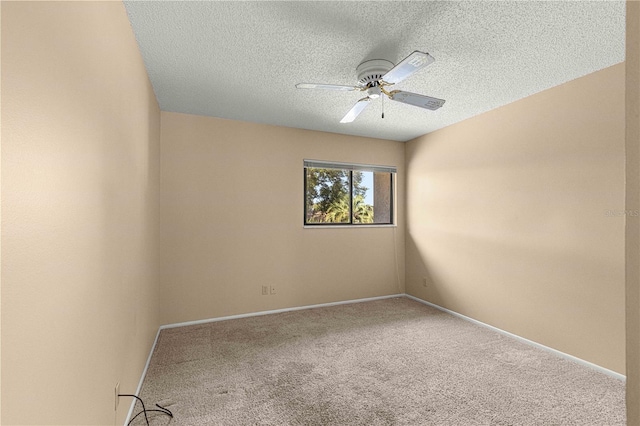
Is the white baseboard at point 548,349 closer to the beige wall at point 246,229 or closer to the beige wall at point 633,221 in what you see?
the beige wall at point 246,229

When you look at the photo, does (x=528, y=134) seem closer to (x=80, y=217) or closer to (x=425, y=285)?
(x=425, y=285)

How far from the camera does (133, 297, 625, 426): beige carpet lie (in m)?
1.93

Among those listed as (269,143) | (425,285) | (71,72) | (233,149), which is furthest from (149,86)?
(425,285)

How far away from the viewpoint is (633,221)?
429 millimetres

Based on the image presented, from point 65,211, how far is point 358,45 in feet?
6.30

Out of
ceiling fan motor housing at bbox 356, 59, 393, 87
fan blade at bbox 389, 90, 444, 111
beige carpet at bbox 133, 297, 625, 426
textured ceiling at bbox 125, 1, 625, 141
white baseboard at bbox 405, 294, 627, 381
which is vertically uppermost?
textured ceiling at bbox 125, 1, 625, 141

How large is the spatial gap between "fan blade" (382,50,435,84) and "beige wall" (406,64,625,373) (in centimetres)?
182

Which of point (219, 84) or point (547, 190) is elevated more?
point (219, 84)

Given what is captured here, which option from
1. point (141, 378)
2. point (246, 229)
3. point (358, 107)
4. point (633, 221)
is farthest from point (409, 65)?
point (141, 378)

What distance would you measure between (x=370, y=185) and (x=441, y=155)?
1.11 meters

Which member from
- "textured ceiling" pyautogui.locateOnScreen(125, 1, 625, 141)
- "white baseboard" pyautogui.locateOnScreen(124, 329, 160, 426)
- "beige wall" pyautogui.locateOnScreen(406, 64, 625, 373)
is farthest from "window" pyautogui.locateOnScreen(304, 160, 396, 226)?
"white baseboard" pyautogui.locateOnScreen(124, 329, 160, 426)

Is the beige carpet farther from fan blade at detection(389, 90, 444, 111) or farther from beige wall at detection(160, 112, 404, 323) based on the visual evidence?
fan blade at detection(389, 90, 444, 111)

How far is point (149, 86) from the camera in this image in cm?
262

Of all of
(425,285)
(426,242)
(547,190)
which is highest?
(547,190)
